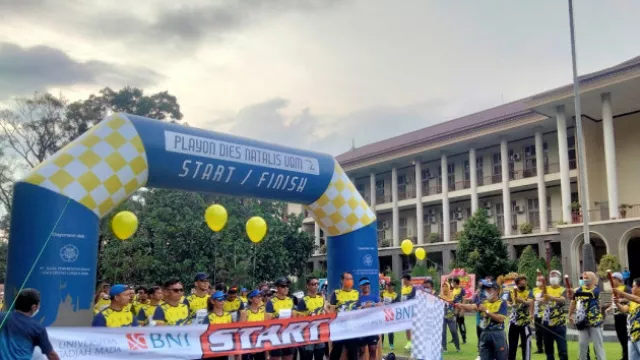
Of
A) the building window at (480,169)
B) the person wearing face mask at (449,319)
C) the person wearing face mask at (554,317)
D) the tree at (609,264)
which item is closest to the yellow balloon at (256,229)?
the person wearing face mask at (449,319)

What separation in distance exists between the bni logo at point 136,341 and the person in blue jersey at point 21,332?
1342 millimetres

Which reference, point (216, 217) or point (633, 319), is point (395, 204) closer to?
point (216, 217)

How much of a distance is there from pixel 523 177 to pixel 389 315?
2774cm

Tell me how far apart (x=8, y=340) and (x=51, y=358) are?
40 cm

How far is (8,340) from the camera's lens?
5.47 m

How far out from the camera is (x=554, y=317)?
35.0 ft

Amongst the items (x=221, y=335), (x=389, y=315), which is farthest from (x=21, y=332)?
(x=389, y=315)

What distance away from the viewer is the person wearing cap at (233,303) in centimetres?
930

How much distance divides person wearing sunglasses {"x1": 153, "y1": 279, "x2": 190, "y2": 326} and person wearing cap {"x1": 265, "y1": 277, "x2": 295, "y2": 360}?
157 centimetres

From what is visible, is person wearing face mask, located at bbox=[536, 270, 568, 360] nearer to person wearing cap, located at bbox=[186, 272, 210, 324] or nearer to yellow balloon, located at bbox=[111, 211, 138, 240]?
person wearing cap, located at bbox=[186, 272, 210, 324]

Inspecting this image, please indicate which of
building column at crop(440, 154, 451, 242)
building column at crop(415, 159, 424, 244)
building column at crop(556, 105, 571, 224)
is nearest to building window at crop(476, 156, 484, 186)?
building column at crop(440, 154, 451, 242)

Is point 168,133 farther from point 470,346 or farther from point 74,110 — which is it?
point 74,110

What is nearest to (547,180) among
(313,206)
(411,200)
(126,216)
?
(411,200)

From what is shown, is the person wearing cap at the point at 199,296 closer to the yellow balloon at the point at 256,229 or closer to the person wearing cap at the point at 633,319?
the yellow balloon at the point at 256,229
